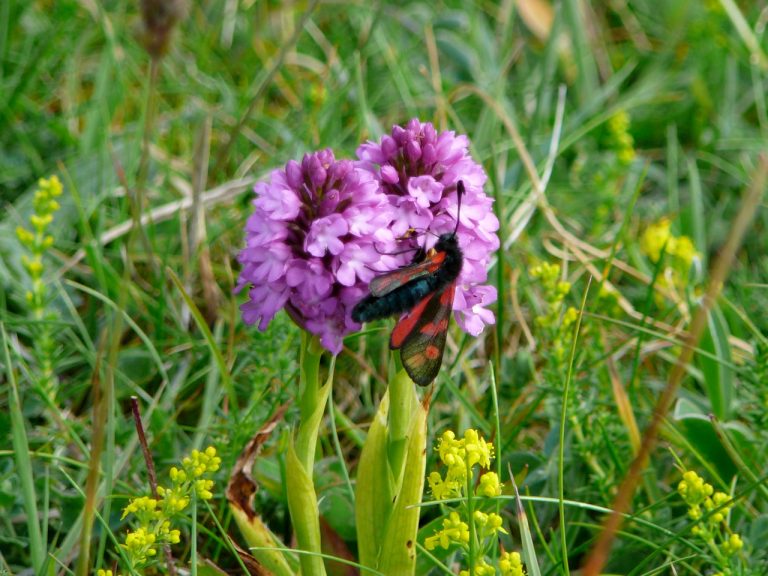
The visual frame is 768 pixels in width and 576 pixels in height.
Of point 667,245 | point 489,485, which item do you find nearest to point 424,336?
point 489,485

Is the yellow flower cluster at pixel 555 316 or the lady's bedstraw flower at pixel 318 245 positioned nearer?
the lady's bedstraw flower at pixel 318 245

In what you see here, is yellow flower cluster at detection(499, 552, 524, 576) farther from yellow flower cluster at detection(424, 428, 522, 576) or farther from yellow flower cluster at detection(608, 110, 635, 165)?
yellow flower cluster at detection(608, 110, 635, 165)

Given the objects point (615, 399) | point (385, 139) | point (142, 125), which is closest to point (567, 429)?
point (615, 399)

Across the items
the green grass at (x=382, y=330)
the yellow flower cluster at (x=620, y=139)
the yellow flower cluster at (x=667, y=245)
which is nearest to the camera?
the green grass at (x=382, y=330)

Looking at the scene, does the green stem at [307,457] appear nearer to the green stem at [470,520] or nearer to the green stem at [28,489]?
the green stem at [470,520]

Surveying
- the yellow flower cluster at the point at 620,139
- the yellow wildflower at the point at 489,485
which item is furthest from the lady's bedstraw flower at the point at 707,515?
the yellow flower cluster at the point at 620,139

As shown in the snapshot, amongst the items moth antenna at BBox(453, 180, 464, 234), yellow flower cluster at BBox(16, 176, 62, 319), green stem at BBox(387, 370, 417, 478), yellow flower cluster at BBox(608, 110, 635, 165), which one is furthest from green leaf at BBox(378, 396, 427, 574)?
yellow flower cluster at BBox(608, 110, 635, 165)

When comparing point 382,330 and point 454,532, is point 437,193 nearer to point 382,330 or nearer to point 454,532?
point 454,532
